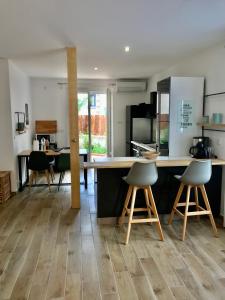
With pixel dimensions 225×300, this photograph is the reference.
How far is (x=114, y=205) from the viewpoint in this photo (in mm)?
3732

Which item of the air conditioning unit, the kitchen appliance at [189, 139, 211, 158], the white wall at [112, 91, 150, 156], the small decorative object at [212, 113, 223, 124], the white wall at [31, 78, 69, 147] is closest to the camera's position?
the small decorative object at [212, 113, 223, 124]

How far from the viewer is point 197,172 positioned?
3.28 metres

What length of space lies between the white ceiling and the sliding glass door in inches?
112

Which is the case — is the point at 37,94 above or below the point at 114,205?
above

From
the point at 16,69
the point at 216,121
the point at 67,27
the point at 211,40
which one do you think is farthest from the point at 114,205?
the point at 16,69

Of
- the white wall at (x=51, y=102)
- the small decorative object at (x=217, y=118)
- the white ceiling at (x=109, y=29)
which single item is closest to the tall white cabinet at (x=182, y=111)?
the small decorative object at (x=217, y=118)

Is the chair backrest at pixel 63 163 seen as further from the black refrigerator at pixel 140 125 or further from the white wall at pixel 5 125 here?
the black refrigerator at pixel 140 125

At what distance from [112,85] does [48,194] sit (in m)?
3.99

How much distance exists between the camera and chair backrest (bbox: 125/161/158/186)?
3168 millimetres

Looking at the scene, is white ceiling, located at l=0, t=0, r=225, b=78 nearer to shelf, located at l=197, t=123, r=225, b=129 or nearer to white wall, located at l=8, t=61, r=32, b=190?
white wall, located at l=8, t=61, r=32, b=190

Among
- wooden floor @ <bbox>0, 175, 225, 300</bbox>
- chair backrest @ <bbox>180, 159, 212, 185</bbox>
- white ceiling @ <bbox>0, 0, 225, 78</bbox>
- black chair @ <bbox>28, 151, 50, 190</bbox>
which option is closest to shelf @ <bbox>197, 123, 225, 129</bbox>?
chair backrest @ <bbox>180, 159, 212, 185</bbox>

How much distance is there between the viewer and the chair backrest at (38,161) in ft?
17.3

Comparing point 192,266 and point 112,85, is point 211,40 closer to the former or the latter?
point 192,266

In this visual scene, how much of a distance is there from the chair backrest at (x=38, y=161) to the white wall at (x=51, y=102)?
2.42 m
